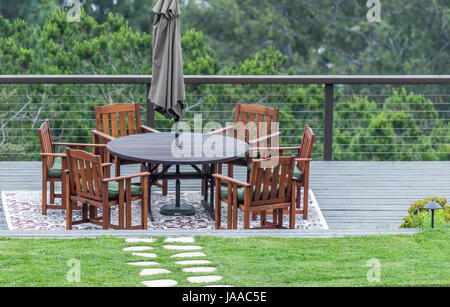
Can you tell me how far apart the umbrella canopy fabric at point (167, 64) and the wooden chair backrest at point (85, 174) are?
0.98 metres

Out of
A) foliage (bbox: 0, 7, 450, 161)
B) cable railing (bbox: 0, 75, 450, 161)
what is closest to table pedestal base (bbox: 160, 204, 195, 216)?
cable railing (bbox: 0, 75, 450, 161)

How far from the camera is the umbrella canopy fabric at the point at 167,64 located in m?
7.24

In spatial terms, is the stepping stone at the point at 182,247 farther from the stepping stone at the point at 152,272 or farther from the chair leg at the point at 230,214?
the chair leg at the point at 230,214

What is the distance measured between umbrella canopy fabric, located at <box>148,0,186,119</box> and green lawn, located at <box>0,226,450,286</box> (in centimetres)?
184

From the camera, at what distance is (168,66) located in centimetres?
734

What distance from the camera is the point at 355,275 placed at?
5.12 m

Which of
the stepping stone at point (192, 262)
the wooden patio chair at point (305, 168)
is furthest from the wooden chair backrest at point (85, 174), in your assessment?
the wooden patio chair at point (305, 168)

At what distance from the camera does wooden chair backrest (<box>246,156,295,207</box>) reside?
6.50 metres

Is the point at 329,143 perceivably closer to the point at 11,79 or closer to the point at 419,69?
the point at 11,79

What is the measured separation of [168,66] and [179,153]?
0.77 m

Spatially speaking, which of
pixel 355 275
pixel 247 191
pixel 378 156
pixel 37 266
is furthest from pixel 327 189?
pixel 378 156

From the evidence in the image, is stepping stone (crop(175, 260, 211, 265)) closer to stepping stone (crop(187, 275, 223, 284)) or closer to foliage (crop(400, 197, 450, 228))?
stepping stone (crop(187, 275, 223, 284))

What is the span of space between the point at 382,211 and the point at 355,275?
2.56 meters

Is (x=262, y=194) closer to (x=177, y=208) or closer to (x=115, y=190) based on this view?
(x=177, y=208)
